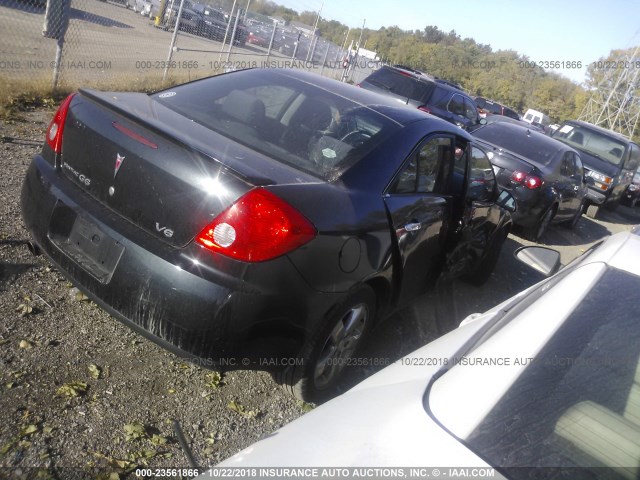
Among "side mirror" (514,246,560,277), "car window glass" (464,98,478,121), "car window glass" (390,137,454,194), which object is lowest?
"side mirror" (514,246,560,277)

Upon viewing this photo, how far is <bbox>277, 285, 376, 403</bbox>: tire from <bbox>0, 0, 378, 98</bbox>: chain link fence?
611cm

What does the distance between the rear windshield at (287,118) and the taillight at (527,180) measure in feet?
15.9

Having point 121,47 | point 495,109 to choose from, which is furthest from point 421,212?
point 495,109

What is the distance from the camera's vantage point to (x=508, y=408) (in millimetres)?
1357

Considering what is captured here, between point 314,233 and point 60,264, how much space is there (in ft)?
4.23

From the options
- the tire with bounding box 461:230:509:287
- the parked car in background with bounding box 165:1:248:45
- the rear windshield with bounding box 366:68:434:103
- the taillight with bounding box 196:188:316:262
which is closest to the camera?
the taillight with bounding box 196:188:316:262

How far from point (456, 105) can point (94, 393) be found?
11.5 metres

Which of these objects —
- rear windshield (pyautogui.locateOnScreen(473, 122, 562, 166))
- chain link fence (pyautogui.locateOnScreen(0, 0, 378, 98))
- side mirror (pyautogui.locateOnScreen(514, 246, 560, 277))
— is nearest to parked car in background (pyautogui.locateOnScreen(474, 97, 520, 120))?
chain link fence (pyautogui.locateOnScreen(0, 0, 378, 98))

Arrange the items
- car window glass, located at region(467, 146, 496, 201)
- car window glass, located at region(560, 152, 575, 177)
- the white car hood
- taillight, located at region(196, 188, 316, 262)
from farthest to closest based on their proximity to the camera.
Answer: car window glass, located at region(560, 152, 575, 177) < car window glass, located at region(467, 146, 496, 201) < taillight, located at region(196, 188, 316, 262) < the white car hood

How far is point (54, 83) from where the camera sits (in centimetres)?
789

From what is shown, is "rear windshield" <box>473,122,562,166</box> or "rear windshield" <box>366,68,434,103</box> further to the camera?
"rear windshield" <box>366,68,434,103</box>

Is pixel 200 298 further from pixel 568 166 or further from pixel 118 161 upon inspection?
pixel 568 166

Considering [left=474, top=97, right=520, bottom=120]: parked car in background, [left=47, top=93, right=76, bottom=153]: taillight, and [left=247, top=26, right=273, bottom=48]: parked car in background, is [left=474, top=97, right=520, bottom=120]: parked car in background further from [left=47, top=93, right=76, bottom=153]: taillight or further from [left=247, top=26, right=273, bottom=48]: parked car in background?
[left=47, top=93, right=76, bottom=153]: taillight

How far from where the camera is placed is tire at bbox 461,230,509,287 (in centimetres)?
541
